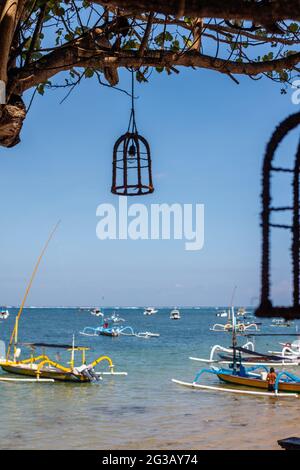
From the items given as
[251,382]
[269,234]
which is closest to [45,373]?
[251,382]

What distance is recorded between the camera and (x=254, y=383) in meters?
22.2

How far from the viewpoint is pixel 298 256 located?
184 cm

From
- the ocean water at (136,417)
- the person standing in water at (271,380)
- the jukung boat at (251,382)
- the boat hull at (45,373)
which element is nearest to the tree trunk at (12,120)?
the ocean water at (136,417)

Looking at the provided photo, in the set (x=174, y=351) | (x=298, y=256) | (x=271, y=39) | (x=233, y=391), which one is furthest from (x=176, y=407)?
(x=174, y=351)

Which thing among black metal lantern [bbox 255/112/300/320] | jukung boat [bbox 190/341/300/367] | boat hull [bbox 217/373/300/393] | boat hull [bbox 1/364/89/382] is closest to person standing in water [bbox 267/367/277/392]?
boat hull [bbox 217/373/300/393]

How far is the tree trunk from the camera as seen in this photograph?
2885mm

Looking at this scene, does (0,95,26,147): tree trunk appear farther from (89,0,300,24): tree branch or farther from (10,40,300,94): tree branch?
(89,0,300,24): tree branch

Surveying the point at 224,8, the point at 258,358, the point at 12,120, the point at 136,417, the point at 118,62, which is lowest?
the point at 136,417

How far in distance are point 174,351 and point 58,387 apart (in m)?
25.2

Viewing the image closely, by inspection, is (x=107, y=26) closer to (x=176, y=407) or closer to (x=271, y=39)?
(x=271, y=39)

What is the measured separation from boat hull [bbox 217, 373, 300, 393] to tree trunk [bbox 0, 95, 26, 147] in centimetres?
1983

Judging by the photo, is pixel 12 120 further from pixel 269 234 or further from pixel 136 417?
pixel 136 417

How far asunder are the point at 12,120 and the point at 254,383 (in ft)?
68.0

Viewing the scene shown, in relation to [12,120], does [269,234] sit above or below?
below
